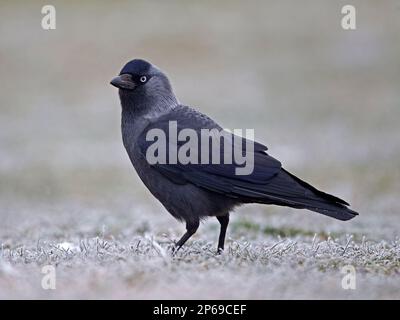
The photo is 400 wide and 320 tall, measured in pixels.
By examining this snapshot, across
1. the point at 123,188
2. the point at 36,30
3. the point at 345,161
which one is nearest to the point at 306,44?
the point at 36,30

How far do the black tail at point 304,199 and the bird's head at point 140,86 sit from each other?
5.09ft

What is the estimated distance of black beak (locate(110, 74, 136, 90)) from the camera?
7060 millimetres

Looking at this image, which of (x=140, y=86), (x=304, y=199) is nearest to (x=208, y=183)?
(x=304, y=199)

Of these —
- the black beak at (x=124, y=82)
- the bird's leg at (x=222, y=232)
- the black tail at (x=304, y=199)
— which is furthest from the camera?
the black beak at (x=124, y=82)

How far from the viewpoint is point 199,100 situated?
2298cm

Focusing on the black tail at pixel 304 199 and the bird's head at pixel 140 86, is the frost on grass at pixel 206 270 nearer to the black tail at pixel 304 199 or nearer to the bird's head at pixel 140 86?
the black tail at pixel 304 199

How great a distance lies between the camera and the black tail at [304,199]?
6.20 metres

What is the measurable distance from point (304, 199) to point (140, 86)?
2.06 meters

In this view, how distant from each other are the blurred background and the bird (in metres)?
1.09

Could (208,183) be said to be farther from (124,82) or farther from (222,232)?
(124,82)

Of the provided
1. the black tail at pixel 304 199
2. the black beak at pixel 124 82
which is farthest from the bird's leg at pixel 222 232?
the black beak at pixel 124 82

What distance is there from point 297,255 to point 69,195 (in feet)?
24.9

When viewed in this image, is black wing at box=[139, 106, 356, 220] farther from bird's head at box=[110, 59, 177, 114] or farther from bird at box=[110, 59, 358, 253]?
bird's head at box=[110, 59, 177, 114]

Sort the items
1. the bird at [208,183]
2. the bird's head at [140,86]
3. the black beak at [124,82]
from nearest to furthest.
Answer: the bird at [208,183], the black beak at [124,82], the bird's head at [140,86]
